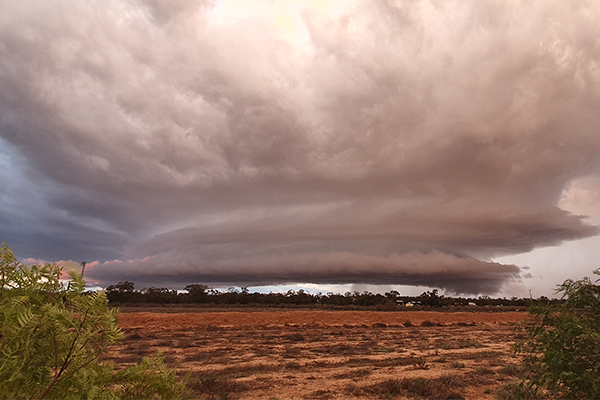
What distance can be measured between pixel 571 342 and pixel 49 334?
301 inches

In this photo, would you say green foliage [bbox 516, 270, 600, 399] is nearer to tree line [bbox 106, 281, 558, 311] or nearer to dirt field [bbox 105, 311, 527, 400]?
dirt field [bbox 105, 311, 527, 400]

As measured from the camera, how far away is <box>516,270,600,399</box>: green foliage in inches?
220

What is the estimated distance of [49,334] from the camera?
2.38 metres

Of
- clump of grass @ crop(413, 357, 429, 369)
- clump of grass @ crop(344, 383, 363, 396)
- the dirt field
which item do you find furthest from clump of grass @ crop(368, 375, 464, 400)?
Result: clump of grass @ crop(413, 357, 429, 369)

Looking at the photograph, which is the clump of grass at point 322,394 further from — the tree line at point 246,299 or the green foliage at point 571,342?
the tree line at point 246,299

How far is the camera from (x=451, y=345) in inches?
1094

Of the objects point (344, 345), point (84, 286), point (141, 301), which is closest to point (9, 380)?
point (84, 286)

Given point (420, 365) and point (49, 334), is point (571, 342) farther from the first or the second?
point (420, 365)

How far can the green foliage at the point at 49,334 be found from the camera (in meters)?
2.23

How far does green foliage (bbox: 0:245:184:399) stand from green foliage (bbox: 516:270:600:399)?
6.52 metres

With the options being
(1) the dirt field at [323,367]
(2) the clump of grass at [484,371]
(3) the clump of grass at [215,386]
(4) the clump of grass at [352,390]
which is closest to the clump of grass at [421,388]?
(1) the dirt field at [323,367]

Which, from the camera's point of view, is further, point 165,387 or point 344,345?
point 344,345

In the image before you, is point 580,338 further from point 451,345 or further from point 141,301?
point 141,301

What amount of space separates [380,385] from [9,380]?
14.1 metres
